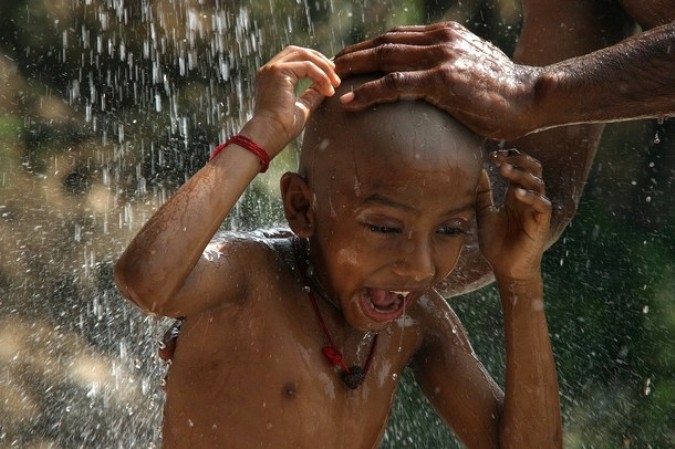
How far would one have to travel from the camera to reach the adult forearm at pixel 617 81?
2596 mm

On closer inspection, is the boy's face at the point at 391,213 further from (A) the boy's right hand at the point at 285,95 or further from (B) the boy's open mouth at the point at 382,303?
(A) the boy's right hand at the point at 285,95

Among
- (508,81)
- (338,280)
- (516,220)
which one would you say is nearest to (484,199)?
(516,220)

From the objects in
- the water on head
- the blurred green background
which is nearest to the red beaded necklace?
the water on head

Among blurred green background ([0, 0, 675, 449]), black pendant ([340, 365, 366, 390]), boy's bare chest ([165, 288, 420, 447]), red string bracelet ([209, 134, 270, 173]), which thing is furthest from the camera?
blurred green background ([0, 0, 675, 449])

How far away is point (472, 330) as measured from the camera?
5656 millimetres

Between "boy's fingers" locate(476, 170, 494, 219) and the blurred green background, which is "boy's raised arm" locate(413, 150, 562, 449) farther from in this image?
the blurred green background

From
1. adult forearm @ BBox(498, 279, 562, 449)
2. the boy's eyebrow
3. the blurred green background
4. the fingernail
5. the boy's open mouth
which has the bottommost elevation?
the blurred green background

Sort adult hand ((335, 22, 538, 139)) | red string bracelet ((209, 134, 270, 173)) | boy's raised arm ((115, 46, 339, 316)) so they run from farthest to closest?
adult hand ((335, 22, 538, 139)) → red string bracelet ((209, 134, 270, 173)) → boy's raised arm ((115, 46, 339, 316))

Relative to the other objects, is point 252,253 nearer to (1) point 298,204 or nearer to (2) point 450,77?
(1) point 298,204

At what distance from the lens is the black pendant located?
8.77 feet

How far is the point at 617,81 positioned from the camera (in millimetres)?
2660

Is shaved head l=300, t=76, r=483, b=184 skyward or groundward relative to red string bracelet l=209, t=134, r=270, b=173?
groundward

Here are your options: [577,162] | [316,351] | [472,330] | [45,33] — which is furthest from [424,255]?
[45,33]

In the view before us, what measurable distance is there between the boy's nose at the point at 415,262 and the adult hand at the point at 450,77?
0.32 meters
